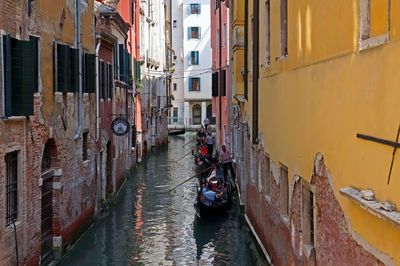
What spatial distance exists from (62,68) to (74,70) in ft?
3.21

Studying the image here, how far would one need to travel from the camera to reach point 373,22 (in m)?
5.63

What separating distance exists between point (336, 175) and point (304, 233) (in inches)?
83.0

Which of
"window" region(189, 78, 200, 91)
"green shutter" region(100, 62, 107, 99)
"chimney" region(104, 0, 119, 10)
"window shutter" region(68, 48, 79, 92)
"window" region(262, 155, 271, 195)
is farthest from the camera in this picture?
"window" region(189, 78, 200, 91)

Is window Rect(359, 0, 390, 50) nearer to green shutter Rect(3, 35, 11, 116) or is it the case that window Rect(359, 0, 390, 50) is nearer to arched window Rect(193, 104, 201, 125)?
green shutter Rect(3, 35, 11, 116)

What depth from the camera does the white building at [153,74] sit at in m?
34.6

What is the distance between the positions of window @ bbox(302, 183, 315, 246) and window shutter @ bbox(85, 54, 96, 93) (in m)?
8.17

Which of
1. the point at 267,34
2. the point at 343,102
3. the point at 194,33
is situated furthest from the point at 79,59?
the point at 194,33

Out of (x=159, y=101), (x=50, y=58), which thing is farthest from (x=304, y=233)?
(x=159, y=101)

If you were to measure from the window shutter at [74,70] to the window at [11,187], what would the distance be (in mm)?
3744

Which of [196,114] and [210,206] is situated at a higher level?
[196,114]

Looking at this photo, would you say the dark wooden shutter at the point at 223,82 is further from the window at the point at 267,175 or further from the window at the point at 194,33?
the window at the point at 194,33

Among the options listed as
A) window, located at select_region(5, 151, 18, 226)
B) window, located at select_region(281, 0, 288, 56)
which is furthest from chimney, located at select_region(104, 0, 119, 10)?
window, located at select_region(5, 151, 18, 226)

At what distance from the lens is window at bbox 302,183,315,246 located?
8523mm

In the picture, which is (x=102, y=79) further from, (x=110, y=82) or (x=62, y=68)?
(x=62, y=68)
